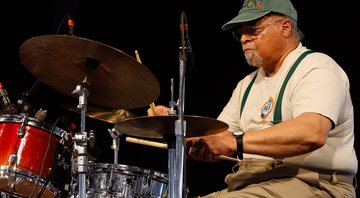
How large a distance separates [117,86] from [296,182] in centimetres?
102

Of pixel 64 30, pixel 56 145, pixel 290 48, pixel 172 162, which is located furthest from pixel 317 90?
pixel 64 30

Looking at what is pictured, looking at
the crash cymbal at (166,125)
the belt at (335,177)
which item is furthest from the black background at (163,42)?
the crash cymbal at (166,125)

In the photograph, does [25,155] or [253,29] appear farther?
[25,155]

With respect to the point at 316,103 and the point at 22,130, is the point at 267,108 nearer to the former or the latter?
the point at 316,103

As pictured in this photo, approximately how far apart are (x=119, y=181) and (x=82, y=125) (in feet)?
2.50

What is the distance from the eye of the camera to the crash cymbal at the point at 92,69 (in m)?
2.61

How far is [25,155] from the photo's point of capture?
337 cm

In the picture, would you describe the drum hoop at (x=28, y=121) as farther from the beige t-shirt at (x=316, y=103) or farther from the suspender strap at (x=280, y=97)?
the suspender strap at (x=280, y=97)

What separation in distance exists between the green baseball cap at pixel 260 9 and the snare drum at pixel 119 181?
3.38 feet

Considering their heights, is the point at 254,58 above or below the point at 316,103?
above

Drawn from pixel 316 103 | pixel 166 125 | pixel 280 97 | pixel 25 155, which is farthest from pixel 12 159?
pixel 316 103

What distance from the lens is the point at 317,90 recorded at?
96.6 inches

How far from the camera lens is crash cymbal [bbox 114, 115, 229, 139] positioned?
2379 mm

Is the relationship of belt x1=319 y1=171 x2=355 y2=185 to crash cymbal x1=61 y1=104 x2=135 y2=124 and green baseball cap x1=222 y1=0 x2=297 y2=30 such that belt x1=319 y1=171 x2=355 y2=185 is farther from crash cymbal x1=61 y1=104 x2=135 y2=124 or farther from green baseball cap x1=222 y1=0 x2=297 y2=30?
crash cymbal x1=61 y1=104 x2=135 y2=124
